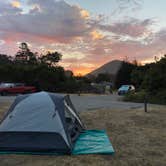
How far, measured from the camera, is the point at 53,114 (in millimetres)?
6773

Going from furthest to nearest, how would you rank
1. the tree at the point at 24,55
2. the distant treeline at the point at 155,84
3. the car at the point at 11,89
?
the tree at the point at 24,55
the car at the point at 11,89
the distant treeline at the point at 155,84

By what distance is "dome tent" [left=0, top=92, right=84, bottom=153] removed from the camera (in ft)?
20.3

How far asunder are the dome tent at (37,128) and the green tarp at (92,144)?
6.5 inches

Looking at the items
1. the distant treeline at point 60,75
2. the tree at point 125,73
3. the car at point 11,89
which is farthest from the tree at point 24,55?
the car at point 11,89

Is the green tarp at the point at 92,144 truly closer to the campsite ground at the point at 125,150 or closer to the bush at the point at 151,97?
the campsite ground at the point at 125,150

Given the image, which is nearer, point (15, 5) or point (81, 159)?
point (81, 159)

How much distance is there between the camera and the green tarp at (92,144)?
6.21 metres

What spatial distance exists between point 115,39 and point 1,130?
21806 mm

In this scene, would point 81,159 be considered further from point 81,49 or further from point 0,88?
point 81,49

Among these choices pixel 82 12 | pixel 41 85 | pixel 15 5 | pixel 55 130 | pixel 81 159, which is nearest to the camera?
pixel 81 159

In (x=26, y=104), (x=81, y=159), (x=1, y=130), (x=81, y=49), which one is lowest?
(x=81, y=159)

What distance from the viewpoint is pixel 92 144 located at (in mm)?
6785

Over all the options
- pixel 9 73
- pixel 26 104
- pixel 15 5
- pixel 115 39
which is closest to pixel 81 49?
pixel 115 39

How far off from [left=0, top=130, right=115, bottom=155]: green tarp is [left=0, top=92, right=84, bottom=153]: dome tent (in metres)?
0.16
